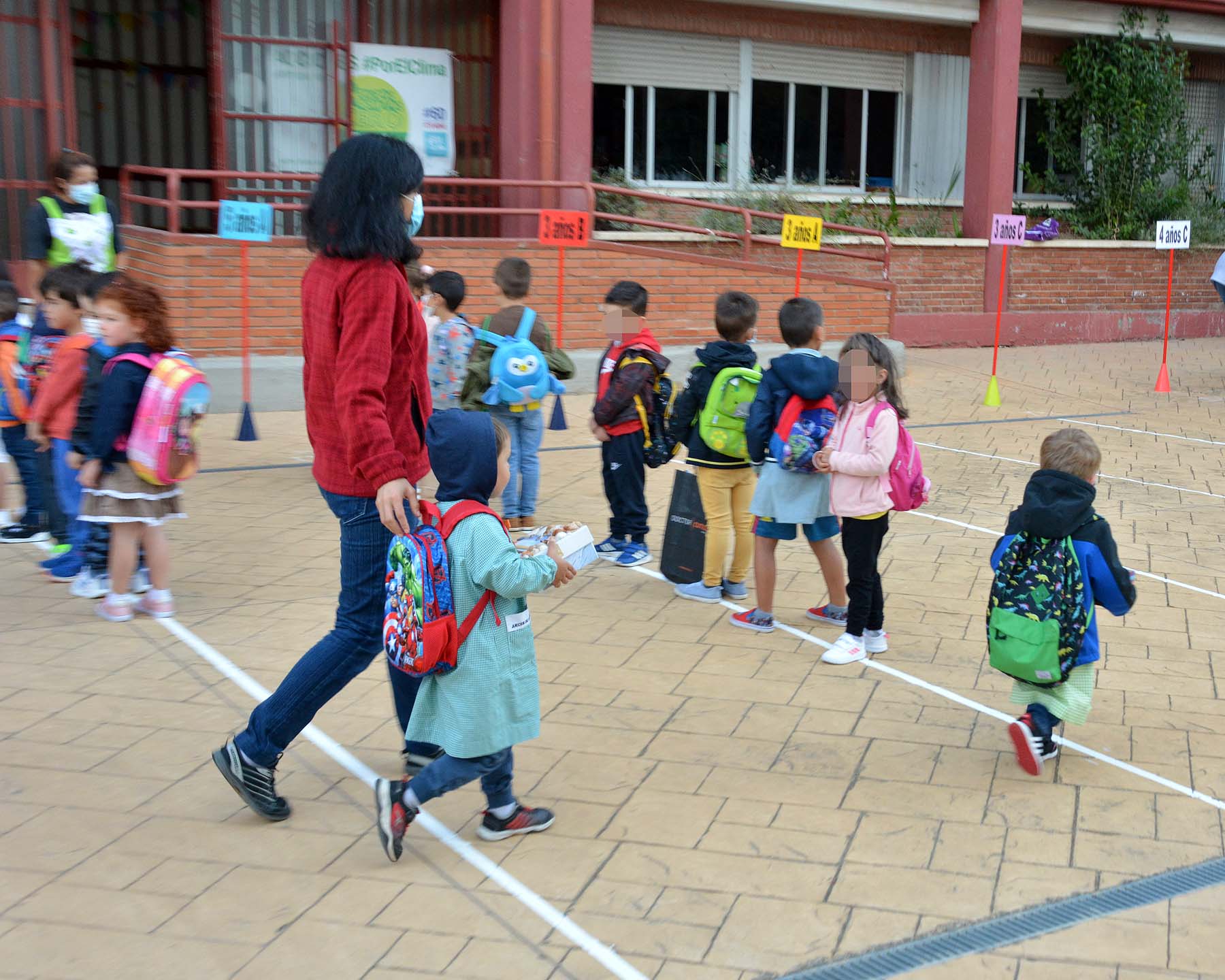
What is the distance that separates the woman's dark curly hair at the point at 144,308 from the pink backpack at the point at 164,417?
0.22 feet

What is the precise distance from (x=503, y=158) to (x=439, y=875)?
12.1 meters

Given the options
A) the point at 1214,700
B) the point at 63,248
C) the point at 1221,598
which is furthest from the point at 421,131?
the point at 1214,700

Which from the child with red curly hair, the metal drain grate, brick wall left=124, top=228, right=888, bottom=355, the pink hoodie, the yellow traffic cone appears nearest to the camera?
the metal drain grate

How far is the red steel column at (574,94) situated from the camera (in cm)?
1430

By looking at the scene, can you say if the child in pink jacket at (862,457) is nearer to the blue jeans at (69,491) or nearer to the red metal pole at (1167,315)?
the blue jeans at (69,491)

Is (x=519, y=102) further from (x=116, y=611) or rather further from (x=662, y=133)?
(x=116, y=611)

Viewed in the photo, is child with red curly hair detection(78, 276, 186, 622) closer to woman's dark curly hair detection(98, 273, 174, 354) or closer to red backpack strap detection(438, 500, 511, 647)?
woman's dark curly hair detection(98, 273, 174, 354)

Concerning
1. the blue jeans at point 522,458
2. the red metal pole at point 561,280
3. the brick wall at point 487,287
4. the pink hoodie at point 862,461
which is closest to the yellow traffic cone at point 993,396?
the brick wall at point 487,287

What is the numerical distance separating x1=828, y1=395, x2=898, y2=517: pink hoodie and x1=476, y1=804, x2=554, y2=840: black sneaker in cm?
196

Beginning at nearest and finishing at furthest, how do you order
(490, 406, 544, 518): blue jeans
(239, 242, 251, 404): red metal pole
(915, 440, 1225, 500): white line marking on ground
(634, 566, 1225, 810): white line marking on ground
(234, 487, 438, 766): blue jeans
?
(234, 487, 438, 766): blue jeans → (634, 566, 1225, 810): white line marking on ground → (490, 406, 544, 518): blue jeans → (915, 440, 1225, 500): white line marking on ground → (239, 242, 251, 404): red metal pole

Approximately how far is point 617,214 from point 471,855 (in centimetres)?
1270

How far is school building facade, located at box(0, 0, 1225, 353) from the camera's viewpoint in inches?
492

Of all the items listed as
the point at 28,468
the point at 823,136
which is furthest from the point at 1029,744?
the point at 823,136

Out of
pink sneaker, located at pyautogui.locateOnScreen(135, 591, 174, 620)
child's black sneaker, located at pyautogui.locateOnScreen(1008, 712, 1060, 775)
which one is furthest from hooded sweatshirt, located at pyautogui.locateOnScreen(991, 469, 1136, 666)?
pink sneaker, located at pyautogui.locateOnScreen(135, 591, 174, 620)
